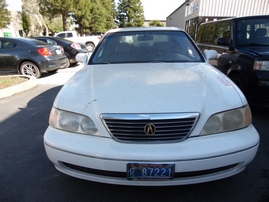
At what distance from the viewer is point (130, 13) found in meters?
46.6

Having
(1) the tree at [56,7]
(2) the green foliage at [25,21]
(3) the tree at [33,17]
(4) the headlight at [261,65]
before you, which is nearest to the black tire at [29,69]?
(4) the headlight at [261,65]

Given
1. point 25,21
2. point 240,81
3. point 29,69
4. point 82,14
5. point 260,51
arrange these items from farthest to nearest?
point 25,21 → point 82,14 → point 29,69 → point 240,81 → point 260,51

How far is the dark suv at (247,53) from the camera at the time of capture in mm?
3230

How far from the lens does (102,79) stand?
2137mm

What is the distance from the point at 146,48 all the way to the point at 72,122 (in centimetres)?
164

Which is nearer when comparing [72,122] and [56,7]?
[72,122]

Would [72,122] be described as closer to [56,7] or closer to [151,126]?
[151,126]

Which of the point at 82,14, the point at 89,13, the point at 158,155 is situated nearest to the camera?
the point at 158,155

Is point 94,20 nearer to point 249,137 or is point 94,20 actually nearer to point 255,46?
point 255,46

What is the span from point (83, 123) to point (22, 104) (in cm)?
336

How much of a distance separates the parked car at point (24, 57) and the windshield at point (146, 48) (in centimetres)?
445

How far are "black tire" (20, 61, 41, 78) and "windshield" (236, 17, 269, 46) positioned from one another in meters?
5.99

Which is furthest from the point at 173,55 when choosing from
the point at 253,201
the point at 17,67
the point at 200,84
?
the point at 17,67

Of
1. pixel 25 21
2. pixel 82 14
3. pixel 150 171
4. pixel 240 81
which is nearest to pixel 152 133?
pixel 150 171
